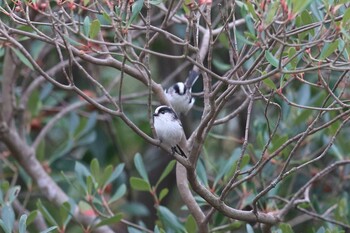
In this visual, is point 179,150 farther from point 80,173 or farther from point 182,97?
point 182,97

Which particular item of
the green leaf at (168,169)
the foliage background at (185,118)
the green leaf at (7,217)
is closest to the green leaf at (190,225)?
the foliage background at (185,118)

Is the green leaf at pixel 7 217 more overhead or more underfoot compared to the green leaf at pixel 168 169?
more underfoot

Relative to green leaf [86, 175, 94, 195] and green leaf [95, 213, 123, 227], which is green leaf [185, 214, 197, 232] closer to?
green leaf [95, 213, 123, 227]

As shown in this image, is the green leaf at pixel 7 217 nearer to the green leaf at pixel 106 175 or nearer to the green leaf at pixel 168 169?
the green leaf at pixel 106 175

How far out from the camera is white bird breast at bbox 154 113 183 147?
3340 millimetres

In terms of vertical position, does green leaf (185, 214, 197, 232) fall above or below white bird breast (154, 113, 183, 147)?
below

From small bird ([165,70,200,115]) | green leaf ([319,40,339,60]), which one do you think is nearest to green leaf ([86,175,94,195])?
small bird ([165,70,200,115])

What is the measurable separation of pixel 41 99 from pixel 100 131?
1.68ft

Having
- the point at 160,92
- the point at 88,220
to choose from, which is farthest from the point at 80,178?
the point at 160,92

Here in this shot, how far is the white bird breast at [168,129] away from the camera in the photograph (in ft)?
11.0

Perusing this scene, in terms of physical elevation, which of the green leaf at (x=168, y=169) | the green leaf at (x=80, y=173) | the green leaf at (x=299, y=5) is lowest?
the green leaf at (x=80, y=173)

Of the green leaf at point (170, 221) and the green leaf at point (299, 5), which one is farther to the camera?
the green leaf at point (170, 221)

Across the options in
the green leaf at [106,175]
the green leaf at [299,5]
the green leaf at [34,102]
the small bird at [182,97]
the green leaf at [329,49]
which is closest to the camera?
the green leaf at [299,5]

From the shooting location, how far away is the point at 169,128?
3512 millimetres
